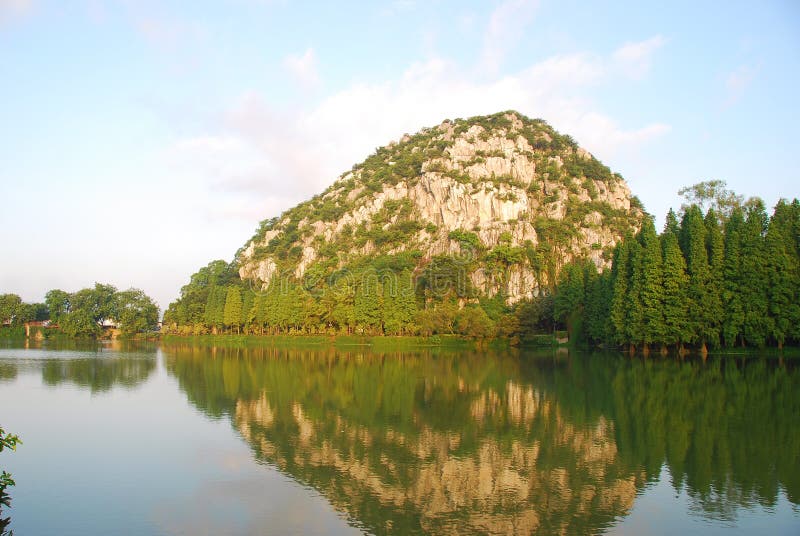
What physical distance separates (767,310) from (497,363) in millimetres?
21185

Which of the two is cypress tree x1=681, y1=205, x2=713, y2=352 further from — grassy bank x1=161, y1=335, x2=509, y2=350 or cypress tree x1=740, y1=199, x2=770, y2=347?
grassy bank x1=161, y1=335, x2=509, y2=350

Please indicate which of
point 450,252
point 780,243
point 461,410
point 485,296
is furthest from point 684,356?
point 450,252

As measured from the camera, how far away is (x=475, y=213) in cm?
11425

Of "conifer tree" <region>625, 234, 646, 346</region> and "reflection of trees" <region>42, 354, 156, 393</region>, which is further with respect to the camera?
"conifer tree" <region>625, 234, 646, 346</region>

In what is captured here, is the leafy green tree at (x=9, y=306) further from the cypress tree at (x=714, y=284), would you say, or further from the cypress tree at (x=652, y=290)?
the cypress tree at (x=714, y=284)

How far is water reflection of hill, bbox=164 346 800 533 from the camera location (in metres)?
12.2

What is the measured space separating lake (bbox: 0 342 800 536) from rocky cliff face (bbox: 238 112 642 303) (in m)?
63.7

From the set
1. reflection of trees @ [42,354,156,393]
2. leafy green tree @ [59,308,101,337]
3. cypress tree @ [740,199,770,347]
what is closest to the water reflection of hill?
reflection of trees @ [42,354,156,393]

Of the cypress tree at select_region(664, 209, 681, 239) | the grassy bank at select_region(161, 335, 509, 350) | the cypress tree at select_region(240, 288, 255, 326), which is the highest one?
the cypress tree at select_region(664, 209, 681, 239)

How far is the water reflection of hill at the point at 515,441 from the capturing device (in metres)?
12.2

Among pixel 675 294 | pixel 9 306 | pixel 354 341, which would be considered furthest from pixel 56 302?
pixel 675 294

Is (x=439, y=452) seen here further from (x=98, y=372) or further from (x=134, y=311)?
(x=134, y=311)

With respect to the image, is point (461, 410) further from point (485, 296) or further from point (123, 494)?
point (485, 296)

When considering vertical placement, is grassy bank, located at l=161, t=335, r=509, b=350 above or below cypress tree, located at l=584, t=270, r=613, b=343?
below
